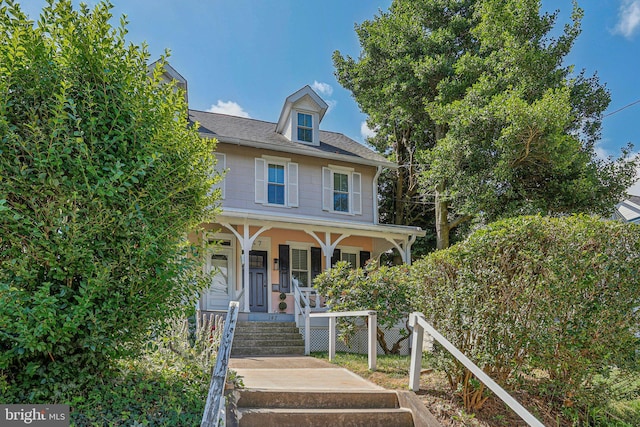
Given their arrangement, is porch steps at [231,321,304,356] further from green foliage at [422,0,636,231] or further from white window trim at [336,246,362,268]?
green foliage at [422,0,636,231]

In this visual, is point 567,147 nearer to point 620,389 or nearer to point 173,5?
point 620,389

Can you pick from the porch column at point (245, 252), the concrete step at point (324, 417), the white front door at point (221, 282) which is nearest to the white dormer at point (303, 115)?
the porch column at point (245, 252)

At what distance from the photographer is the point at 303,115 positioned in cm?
1577

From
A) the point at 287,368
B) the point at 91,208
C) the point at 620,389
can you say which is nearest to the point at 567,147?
the point at 620,389

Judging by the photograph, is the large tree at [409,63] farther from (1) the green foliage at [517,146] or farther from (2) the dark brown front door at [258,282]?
(2) the dark brown front door at [258,282]

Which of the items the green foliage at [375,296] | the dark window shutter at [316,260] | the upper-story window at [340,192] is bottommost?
the green foliage at [375,296]

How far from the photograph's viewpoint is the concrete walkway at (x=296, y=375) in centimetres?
523

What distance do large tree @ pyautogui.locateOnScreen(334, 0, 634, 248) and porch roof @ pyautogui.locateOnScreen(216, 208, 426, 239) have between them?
1.92 m

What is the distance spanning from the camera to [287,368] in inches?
282

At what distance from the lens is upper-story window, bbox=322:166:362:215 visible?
1509 centimetres

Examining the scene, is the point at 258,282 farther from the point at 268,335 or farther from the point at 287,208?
the point at 268,335

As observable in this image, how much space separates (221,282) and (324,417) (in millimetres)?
9614

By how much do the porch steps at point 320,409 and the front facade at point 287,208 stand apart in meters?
7.37

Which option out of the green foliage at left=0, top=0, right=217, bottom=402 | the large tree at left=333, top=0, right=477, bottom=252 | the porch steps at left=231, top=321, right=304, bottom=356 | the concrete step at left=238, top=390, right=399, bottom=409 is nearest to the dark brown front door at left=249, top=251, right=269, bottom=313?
the porch steps at left=231, top=321, right=304, bottom=356
